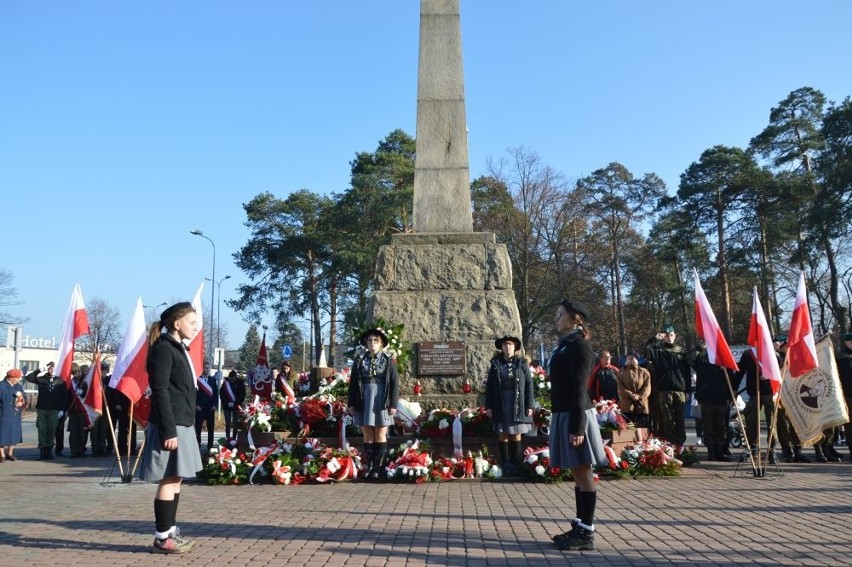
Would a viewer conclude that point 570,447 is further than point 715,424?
No

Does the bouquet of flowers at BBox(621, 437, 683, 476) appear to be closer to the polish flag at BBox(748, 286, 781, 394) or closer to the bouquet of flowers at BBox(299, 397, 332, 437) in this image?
the polish flag at BBox(748, 286, 781, 394)

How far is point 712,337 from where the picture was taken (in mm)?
8891

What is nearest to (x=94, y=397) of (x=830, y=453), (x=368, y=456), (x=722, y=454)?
(x=368, y=456)

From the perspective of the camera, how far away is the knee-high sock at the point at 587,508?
4918 mm

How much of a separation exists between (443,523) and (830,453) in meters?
7.50

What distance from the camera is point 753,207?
1255 inches

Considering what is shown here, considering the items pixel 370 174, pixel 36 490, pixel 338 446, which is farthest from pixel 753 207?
pixel 36 490

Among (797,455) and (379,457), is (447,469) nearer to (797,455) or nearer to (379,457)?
(379,457)

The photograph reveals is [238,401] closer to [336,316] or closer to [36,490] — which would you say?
[36,490]

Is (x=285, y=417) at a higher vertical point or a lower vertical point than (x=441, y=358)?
lower

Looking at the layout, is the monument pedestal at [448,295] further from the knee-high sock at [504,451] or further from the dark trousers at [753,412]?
the dark trousers at [753,412]

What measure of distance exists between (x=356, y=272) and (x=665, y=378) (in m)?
23.6

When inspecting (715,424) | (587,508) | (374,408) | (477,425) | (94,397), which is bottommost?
(587,508)

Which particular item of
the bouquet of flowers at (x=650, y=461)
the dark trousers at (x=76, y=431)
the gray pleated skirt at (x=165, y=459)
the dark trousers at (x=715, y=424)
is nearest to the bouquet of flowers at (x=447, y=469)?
the bouquet of flowers at (x=650, y=461)
